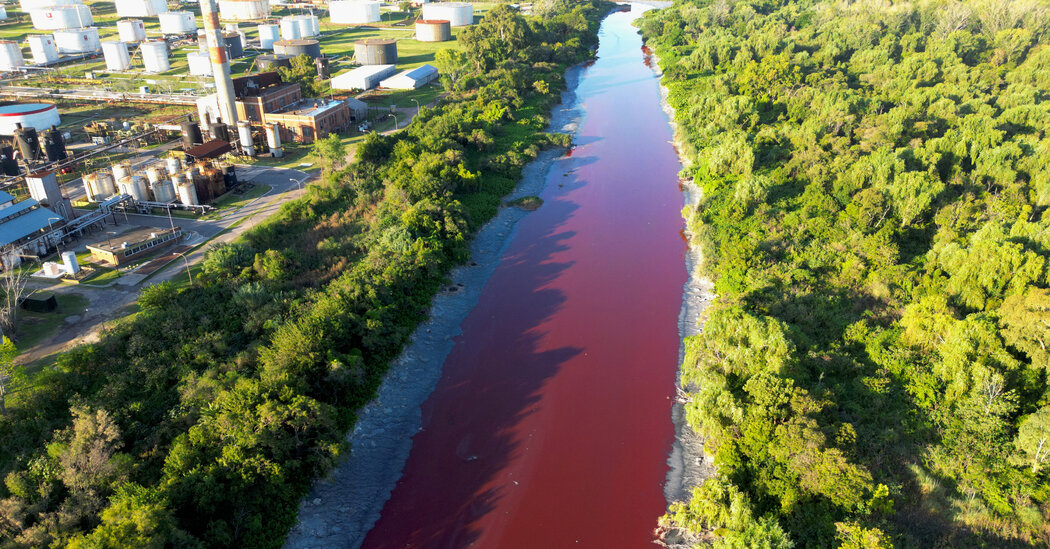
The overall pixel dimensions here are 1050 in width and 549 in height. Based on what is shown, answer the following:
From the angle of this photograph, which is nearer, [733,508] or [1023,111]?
[733,508]

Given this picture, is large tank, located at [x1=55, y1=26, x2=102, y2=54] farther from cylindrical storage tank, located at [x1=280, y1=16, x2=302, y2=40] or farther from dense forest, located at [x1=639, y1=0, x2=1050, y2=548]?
dense forest, located at [x1=639, y1=0, x2=1050, y2=548]

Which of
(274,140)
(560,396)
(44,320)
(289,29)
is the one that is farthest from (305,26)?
(560,396)

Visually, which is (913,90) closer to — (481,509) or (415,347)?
(415,347)

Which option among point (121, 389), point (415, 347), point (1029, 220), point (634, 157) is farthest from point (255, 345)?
point (1029, 220)

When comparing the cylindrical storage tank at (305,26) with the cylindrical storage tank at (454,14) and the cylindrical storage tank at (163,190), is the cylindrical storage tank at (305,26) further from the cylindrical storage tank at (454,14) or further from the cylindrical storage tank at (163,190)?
the cylindrical storage tank at (163,190)

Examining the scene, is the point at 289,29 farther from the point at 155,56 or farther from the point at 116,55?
the point at 116,55

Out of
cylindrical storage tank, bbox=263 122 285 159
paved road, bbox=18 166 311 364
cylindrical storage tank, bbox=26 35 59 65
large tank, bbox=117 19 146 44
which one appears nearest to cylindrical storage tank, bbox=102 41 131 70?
cylindrical storage tank, bbox=26 35 59 65
